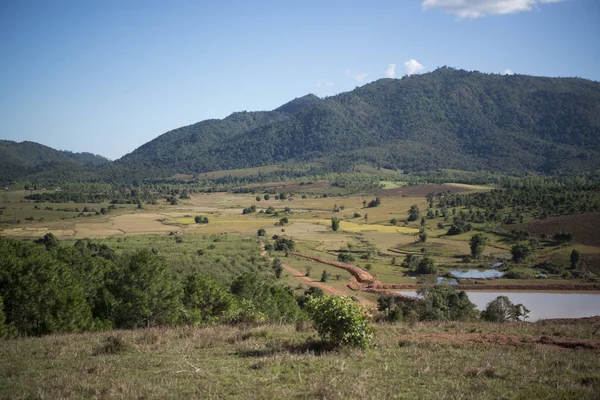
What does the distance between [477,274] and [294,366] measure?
5873cm

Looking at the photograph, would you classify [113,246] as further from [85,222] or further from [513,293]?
[513,293]

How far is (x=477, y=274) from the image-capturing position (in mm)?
65375

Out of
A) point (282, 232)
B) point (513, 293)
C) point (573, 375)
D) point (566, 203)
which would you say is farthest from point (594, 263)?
point (573, 375)

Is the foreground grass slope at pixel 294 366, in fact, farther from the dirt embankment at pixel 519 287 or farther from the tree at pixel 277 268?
the dirt embankment at pixel 519 287

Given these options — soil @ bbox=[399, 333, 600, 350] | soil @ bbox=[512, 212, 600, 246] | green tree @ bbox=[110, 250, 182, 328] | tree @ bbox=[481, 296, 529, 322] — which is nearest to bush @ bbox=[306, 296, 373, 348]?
soil @ bbox=[399, 333, 600, 350]

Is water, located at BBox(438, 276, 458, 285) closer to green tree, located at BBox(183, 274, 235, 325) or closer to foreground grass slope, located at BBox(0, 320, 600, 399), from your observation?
green tree, located at BBox(183, 274, 235, 325)

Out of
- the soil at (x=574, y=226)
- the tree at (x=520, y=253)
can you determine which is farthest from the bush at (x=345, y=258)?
the soil at (x=574, y=226)

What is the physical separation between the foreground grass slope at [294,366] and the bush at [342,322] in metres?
0.45

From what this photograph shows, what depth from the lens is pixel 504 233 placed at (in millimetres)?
85500

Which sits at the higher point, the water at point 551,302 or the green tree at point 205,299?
the green tree at point 205,299

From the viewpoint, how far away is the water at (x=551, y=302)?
47.4 metres

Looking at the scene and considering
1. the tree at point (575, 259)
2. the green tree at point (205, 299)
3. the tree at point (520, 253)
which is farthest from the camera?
the tree at point (520, 253)

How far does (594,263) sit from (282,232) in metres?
54.1

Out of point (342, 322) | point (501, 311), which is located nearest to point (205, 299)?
point (342, 322)
